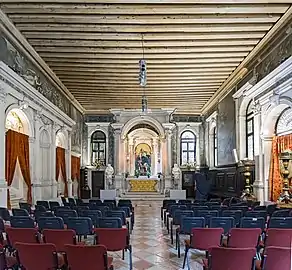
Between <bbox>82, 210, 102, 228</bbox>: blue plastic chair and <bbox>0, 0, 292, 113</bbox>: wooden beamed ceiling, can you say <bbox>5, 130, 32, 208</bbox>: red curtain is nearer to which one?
<bbox>0, 0, 292, 113</bbox>: wooden beamed ceiling

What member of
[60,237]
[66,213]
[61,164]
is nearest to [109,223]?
[60,237]

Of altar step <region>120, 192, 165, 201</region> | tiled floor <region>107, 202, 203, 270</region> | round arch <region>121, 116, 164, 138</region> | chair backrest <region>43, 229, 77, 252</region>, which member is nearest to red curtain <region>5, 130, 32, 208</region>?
tiled floor <region>107, 202, 203, 270</region>

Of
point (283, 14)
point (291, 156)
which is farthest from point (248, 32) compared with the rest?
point (291, 156)

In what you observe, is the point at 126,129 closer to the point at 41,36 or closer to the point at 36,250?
the point at 41,36

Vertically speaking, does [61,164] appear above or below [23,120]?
below

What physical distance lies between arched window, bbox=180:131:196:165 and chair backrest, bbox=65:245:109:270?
19.0 meters

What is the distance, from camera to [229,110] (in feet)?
52.3

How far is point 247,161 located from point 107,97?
787cm

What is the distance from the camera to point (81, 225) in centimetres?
648

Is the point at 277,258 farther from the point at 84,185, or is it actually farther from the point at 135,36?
the point at 84,185

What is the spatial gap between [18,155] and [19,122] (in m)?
1.44

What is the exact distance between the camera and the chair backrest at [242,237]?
5281 mm

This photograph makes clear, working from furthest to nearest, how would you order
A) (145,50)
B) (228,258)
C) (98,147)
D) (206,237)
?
(98,147) → (145,50) → (206,237) → (228,258)

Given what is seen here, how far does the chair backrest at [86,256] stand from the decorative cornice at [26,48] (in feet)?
20.7
